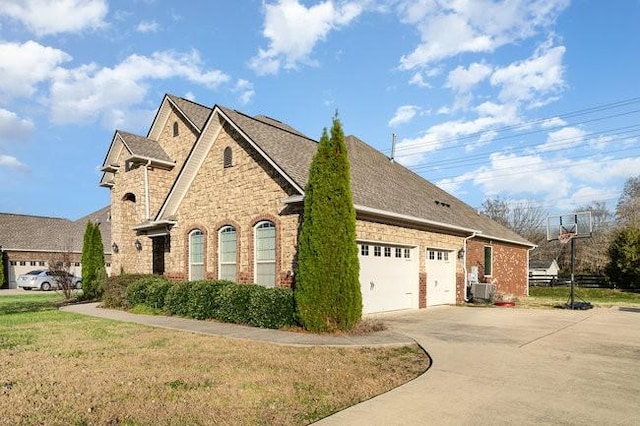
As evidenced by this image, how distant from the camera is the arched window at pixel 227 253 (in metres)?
15.3

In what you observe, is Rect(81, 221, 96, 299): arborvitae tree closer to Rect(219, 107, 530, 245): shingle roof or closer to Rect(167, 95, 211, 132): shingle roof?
Rect(167, 95, 211, 132): shingle roof

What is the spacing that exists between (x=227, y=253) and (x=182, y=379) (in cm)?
886

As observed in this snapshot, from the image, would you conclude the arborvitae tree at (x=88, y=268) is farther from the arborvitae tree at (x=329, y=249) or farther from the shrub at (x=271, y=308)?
the arborvitae tree at (x=329, y=249)

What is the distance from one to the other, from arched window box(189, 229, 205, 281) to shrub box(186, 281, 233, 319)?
2.59m

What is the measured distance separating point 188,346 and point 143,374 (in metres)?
2.28

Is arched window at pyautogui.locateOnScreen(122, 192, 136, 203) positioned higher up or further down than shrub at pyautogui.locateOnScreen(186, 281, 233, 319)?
higher up

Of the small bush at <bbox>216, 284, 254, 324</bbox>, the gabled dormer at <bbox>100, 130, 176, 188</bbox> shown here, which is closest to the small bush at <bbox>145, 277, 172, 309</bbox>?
the small bush at <bbox>216, 284, 254, 324</bbox>

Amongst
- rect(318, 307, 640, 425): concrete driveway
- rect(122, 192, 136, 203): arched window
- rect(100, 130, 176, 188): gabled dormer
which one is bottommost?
rect(318, 307, 640, 425): concrete driveway

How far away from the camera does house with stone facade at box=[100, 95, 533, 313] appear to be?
13914 mm

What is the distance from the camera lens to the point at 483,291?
1964cm

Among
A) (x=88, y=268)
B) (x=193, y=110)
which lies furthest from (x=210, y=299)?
(x=193, y=110)

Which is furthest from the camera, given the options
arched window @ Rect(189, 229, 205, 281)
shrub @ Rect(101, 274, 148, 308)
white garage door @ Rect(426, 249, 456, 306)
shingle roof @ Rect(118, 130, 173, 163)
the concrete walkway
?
shingle roof @ Rect(118, 130, 173, 163)

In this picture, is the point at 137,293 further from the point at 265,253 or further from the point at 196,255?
the point at 265,253

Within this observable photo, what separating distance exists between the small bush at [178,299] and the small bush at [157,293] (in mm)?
415
